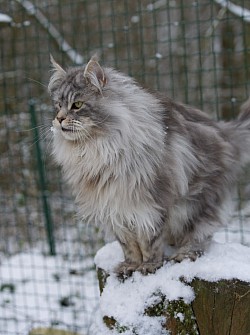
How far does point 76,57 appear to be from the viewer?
5348mm

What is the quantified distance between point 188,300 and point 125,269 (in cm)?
51

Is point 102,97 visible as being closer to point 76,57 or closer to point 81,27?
point 76,57

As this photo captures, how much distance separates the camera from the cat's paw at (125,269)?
303 cm

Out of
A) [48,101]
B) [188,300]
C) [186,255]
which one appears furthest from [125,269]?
[48,101]

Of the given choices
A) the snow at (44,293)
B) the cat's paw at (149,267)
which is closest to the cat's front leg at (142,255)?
the cat's paw at (149,267)

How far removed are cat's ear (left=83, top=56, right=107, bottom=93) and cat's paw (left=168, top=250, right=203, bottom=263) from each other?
93 cm

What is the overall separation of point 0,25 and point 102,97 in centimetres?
298

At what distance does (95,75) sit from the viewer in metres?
2.84

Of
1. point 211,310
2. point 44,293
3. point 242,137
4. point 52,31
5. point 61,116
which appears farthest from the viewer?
point 52,31

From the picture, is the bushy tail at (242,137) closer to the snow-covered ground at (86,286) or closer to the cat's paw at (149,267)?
the snow-covered ground at (86,286)

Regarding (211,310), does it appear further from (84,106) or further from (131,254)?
(84,106)

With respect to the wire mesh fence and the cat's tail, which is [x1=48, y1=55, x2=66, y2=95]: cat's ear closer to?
the cat's tail

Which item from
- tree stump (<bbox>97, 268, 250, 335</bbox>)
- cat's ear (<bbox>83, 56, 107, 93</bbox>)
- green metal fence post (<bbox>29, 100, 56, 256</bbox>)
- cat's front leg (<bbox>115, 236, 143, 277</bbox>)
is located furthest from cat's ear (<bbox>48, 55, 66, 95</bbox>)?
green metal fence post (<bbox>29, 100, 56, 256</bbox>)

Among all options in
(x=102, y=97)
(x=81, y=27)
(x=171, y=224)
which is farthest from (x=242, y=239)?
(x=81, y=27)
